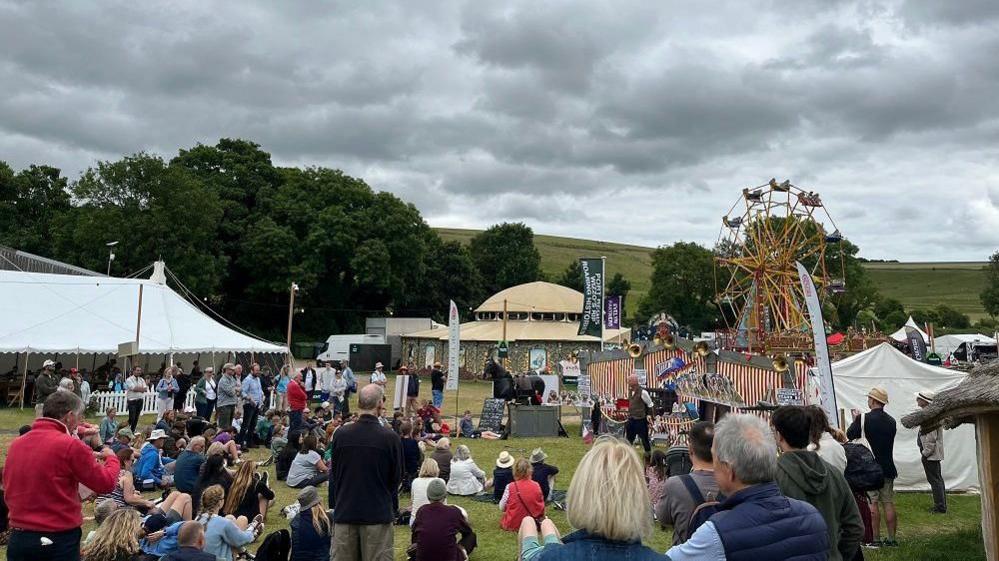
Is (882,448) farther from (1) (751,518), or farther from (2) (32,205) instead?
(2) (32,205)

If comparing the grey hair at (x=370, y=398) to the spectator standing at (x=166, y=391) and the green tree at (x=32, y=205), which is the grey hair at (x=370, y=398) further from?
the green tree at (x=32, y=205)

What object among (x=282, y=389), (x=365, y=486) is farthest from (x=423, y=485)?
(x=282, y=389)

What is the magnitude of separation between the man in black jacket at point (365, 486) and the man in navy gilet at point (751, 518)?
2.68 metres

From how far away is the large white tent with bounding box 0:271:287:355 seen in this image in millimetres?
20584

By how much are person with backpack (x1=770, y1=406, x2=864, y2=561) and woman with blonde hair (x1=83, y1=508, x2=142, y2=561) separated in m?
4.47

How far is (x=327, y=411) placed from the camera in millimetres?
16031

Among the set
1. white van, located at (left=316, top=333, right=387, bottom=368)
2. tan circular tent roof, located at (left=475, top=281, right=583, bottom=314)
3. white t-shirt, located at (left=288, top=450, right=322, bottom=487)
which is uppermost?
tan circular tent roof, located at (left=475, top=281, right=583, bottom=314)

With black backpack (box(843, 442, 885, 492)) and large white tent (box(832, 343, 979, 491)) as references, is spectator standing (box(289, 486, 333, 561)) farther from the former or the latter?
large white tent (box(832, 343, 979, 491))

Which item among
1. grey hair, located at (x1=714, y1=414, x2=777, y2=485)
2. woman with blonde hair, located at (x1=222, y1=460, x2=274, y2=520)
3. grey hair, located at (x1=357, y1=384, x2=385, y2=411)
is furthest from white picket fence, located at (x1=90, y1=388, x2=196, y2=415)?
grey hair, located at (x1=714, y1=414, x2=777, y2=485)

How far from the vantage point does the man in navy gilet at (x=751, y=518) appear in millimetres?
2607

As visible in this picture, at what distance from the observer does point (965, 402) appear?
6.11 meters

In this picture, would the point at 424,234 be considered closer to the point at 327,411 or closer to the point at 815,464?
the point at 327,411

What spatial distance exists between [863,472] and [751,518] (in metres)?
4.65

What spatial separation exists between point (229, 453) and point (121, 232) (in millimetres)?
33247
